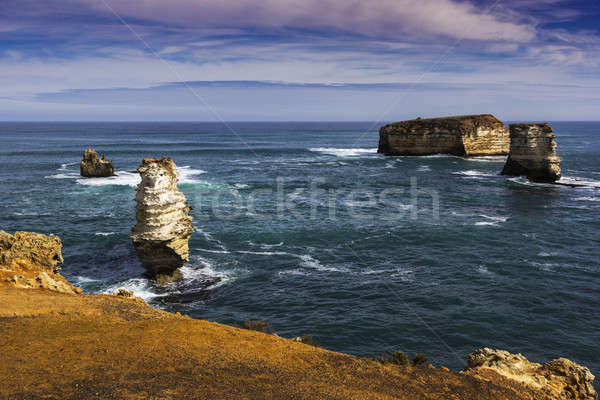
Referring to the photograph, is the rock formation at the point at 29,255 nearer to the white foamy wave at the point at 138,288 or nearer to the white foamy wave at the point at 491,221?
the white foamy wave at the point at 138,288

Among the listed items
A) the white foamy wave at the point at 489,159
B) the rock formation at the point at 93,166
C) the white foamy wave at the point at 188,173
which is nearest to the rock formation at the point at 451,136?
the white foamy wave at the point at 489,159

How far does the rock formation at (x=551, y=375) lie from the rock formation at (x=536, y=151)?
52.3 meters

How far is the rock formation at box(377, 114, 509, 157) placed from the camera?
287 feet

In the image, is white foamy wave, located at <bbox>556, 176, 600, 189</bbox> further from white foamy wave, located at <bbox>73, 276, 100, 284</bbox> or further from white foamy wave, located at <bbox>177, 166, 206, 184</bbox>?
white foamy wave, located at <bbox>73, 276, 100, 284</bbox>

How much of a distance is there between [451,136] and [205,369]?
8726cm

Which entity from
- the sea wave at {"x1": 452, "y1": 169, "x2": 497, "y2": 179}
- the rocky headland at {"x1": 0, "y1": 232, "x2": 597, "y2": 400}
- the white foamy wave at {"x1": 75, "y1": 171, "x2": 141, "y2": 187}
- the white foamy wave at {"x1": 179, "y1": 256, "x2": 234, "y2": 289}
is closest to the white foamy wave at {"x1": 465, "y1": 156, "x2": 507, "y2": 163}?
the sea wave at {"x1": 452, "y1": 169, "x2": 497, "y2": 179}

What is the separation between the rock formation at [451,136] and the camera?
287 feet

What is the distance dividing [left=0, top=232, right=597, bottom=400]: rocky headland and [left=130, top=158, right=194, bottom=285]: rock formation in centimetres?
1001

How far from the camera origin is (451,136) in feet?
290

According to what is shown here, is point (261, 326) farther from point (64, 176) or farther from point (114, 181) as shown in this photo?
point (64, 176)

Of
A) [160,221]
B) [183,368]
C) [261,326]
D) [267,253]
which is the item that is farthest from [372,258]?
[183,368]

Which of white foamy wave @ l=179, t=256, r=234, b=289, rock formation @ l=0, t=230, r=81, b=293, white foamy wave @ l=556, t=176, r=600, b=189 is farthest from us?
white foamy wave @ l=556, t=176, r=600, b=189

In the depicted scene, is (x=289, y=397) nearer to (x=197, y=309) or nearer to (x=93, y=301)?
(x=93, y=301)

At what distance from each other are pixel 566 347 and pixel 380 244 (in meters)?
14.8
